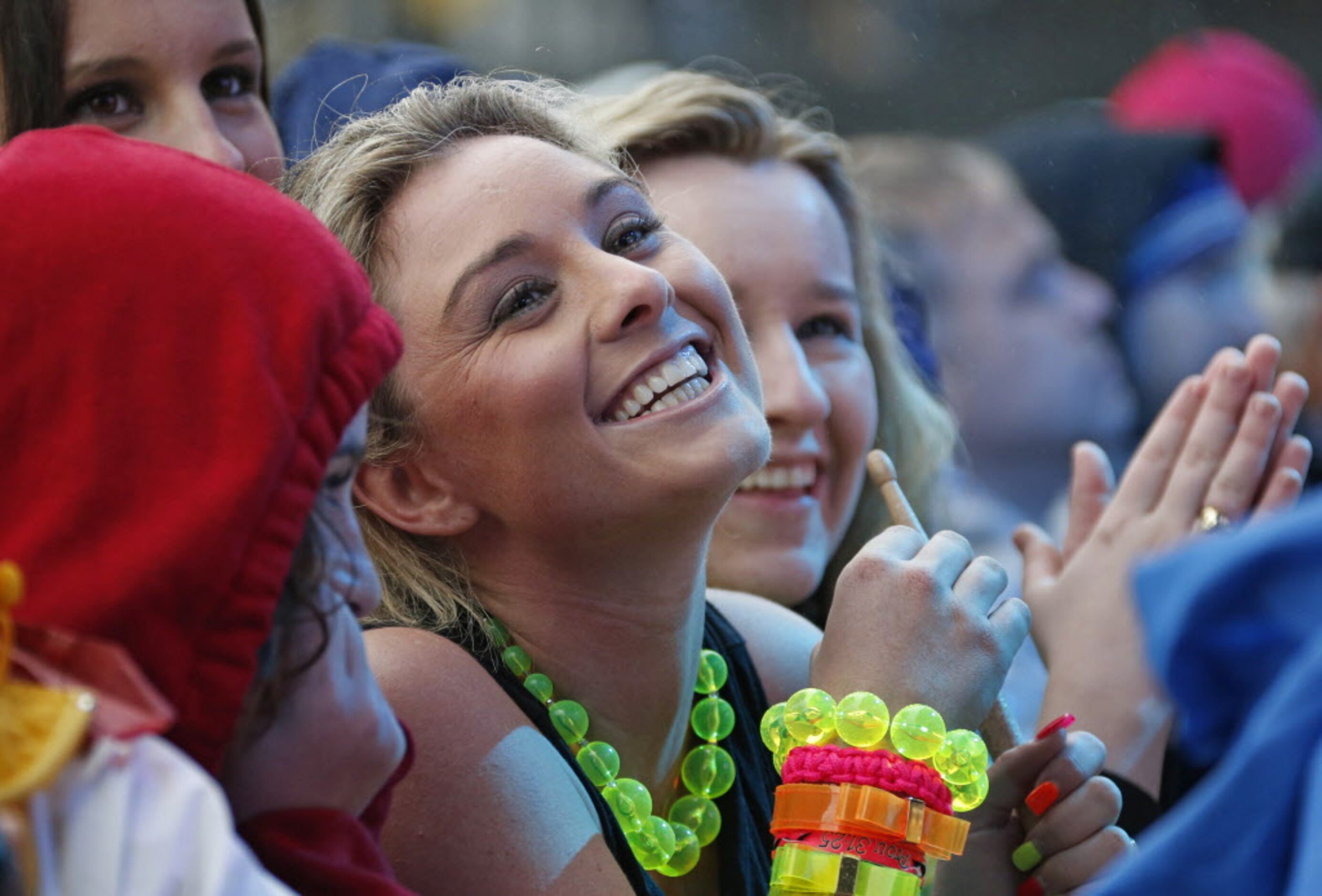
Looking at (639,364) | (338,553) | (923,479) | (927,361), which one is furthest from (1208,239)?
(338,553)

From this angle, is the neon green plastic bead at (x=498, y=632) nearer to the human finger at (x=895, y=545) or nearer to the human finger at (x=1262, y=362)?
the human finger at (x=895, y=545)

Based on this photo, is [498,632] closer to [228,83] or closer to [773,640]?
[773,640]

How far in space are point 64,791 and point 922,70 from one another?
5.39 meters

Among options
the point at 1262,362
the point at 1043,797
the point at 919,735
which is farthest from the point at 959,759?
the point at 1262,362

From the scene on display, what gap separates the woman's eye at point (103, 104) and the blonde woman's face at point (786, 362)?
681mm

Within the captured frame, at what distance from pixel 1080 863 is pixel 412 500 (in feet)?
2.40

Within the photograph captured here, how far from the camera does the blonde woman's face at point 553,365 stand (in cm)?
144

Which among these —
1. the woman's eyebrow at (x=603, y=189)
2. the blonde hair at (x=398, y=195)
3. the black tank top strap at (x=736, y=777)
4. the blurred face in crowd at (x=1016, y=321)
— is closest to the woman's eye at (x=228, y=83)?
the blonde hair at (x=398, y=195)

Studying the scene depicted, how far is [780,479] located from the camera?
2.09m

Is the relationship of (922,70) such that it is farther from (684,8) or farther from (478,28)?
(478,28)

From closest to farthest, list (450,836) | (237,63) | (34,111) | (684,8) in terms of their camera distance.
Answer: (450,836) → (34,111) → (237,63) → (684,8)

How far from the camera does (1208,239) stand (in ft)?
14.6

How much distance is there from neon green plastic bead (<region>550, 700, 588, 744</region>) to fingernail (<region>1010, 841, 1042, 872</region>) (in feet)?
1.44

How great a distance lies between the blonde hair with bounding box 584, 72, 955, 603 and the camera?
218 cm
